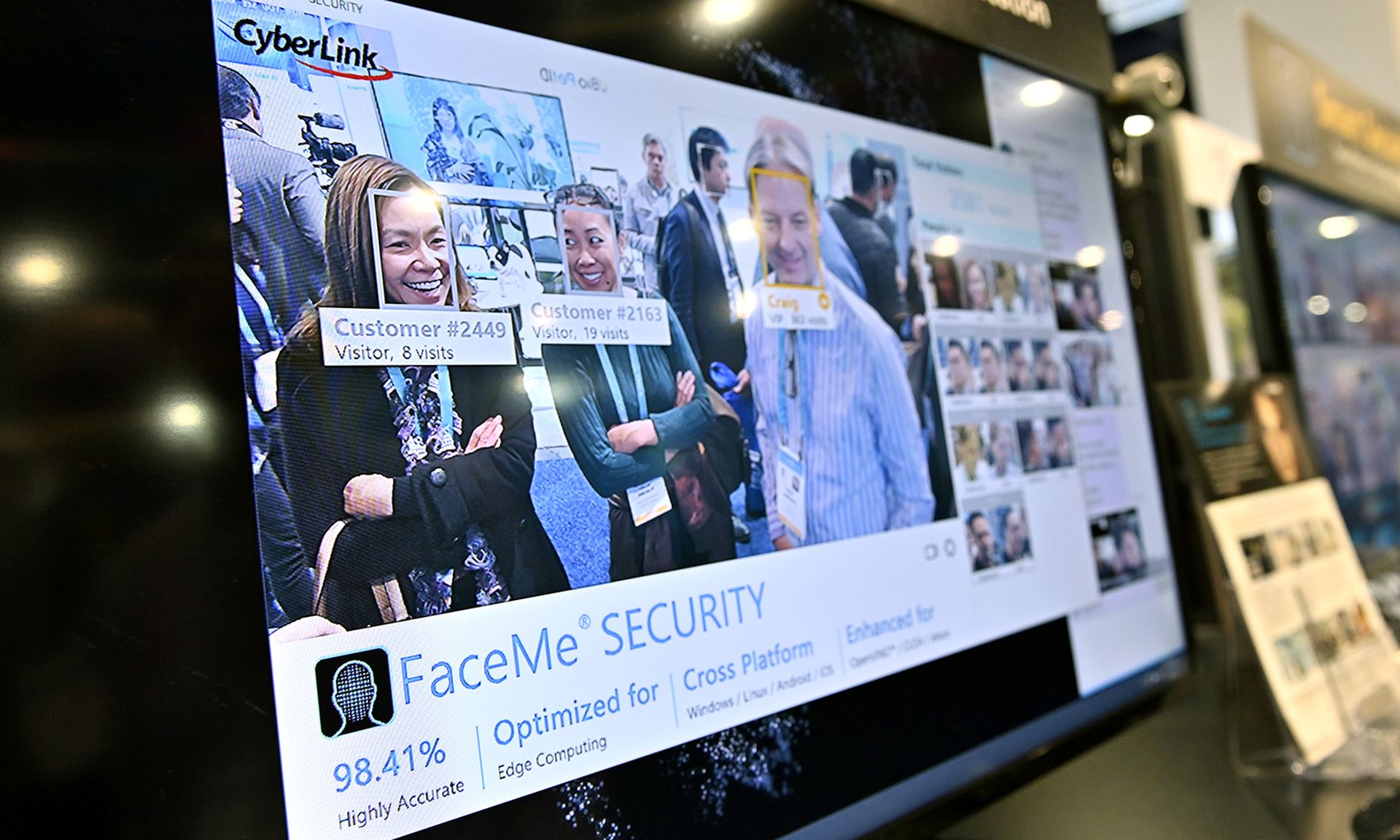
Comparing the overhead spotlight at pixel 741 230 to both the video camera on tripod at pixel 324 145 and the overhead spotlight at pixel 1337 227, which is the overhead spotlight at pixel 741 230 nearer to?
the video camera on tripod at pixel 324 145

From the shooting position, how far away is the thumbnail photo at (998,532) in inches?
27.5

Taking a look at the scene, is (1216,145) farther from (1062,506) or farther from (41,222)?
(41,222)

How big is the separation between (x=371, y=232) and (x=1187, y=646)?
83 cm

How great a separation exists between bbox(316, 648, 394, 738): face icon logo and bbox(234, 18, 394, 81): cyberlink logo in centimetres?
25

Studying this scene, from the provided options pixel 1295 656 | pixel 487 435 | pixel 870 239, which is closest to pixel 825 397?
pixel 870 239

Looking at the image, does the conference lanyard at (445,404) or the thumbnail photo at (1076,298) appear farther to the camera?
the thumbnail photo at (1076,298)

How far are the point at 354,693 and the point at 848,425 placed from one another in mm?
343

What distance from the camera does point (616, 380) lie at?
1.66 ft

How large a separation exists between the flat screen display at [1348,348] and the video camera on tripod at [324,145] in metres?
1.19

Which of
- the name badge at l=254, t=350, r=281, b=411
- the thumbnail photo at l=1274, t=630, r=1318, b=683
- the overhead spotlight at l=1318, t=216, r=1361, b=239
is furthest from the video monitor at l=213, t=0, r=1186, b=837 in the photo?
the overhead spotlight at l=1318, t=216, r=1361, b=239

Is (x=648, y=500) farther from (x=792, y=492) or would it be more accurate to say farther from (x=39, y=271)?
(x=39, y=271)

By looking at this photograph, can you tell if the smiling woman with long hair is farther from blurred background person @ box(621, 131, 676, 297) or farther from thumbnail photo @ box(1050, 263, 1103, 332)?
thumbnail photo @ box(1050, 263, 1103, 332)

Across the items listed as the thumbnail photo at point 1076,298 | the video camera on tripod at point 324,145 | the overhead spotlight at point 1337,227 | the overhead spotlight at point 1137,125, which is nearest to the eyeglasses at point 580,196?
the video camera on tripod at point 324,145

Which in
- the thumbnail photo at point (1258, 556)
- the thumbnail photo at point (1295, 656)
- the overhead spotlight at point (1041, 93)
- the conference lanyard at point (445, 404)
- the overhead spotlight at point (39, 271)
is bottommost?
the thumbnail photo at point (1295, 656)
